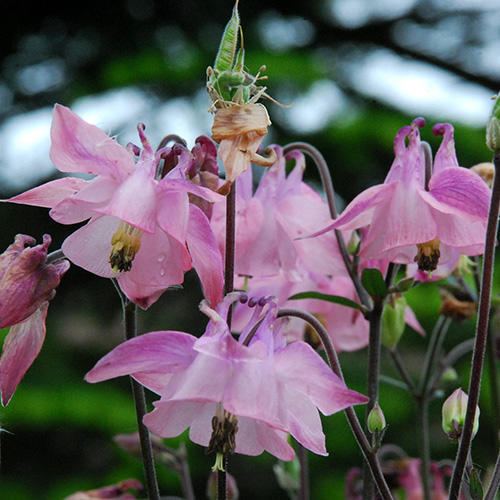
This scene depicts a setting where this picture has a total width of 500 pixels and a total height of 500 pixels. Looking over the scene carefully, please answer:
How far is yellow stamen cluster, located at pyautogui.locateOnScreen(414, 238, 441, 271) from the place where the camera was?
0.57m

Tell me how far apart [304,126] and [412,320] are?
1681 mm

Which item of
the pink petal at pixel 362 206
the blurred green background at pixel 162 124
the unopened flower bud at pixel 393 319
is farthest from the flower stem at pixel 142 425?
the blurred green background at pixel 162 124

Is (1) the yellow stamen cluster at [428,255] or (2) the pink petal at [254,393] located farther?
(1) the yellow stamen cluster at [428,255]

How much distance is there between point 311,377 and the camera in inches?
18.3

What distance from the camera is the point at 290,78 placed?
2215mm

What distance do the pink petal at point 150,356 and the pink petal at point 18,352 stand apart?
68mm

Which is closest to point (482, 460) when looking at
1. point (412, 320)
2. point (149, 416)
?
point (412, 320)

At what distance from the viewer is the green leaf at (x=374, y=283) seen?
609 millimetres

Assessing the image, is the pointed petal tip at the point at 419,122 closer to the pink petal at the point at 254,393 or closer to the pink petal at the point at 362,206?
the pink petal at the point at 362,206

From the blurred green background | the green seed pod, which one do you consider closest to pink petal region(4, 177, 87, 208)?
the green seed pod

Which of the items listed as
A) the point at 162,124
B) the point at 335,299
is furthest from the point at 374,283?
the point at 162,124

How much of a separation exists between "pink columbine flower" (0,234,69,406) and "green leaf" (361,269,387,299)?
0.20 metres

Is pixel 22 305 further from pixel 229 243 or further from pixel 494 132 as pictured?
pixel 494 132

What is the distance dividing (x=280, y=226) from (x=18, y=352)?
0.22 metres
